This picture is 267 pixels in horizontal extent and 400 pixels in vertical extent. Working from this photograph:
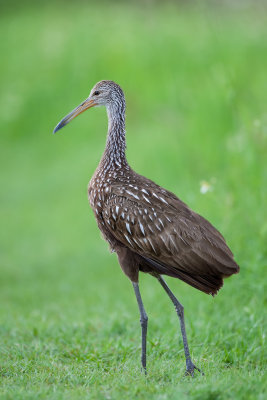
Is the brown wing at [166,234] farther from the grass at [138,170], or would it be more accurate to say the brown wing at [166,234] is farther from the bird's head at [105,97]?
the bird's head at [105,97]

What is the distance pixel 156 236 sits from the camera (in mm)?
4074

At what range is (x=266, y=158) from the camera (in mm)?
7270

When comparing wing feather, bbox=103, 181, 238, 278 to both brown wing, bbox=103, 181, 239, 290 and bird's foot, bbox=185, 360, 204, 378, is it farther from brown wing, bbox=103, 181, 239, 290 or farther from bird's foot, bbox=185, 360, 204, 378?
bird's foot, bbox=185, 360, 204, 378

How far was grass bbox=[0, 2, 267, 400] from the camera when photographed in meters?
4.37

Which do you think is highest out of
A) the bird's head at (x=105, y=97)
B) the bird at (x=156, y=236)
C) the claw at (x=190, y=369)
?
the bird's head at (x=105, y=97)

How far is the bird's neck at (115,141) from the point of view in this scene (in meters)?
4.57

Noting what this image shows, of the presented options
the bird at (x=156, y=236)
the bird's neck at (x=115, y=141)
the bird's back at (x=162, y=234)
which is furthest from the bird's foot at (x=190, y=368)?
the bird's neck at (x=115, y=141)

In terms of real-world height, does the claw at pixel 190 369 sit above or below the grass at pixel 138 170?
below

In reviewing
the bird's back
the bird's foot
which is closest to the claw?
the bird's foot

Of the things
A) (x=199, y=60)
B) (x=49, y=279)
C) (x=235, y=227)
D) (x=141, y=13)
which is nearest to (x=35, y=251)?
(x=49, y=279)

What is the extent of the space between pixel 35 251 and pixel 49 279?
4.19ft

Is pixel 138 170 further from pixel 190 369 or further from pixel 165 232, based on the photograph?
pixel 190 369

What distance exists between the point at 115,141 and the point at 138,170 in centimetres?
745

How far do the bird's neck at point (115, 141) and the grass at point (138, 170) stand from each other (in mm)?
1354
